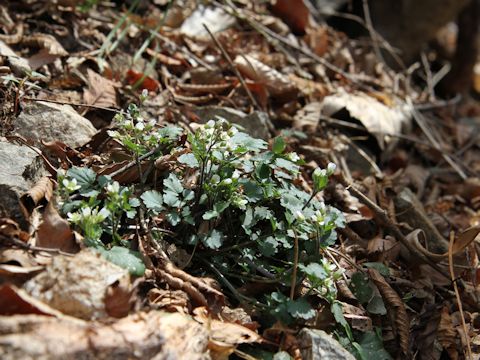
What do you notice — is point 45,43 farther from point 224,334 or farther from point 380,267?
point 380,267

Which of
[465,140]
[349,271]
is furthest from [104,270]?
[465,140]

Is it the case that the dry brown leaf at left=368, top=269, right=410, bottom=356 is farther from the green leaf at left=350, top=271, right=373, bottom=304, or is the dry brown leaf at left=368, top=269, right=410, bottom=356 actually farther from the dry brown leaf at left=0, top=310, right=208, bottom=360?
the dry brown leaf at left=0, top=310, right=208, bottom=360

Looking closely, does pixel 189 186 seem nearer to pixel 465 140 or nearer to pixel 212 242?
pixel 212 242

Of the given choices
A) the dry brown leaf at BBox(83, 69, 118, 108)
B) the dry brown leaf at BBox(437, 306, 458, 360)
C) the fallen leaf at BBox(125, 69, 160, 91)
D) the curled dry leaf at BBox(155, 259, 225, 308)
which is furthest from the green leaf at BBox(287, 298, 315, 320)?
the fallen leaf at BBox(125, 69, 160, 91)

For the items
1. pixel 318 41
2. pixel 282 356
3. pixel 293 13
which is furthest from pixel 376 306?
pixel 293 13

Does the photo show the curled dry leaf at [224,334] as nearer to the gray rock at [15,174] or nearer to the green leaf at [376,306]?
the green leaf at [376,306]
